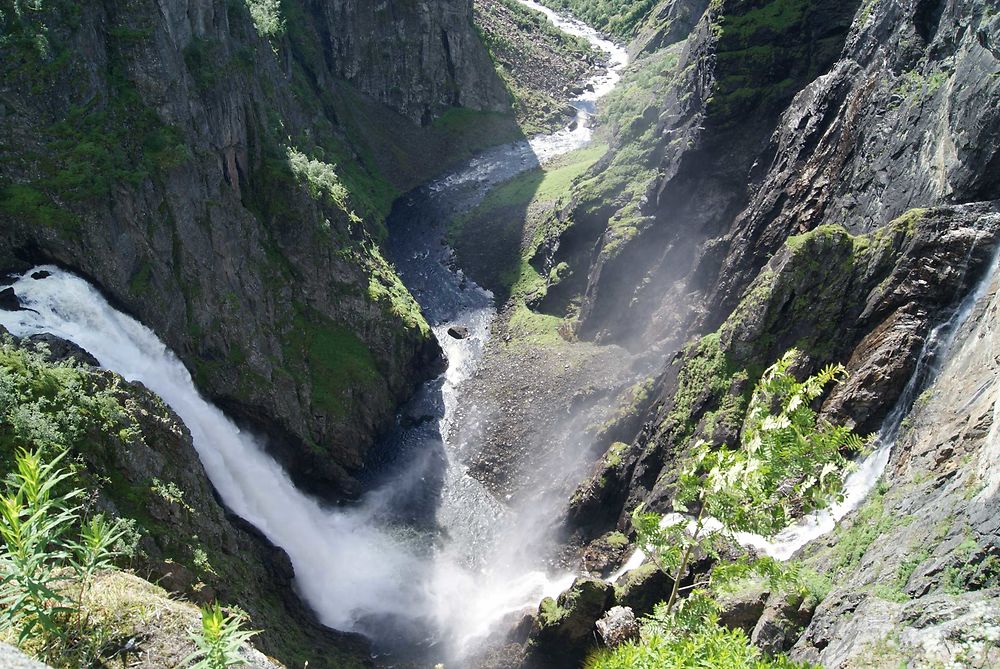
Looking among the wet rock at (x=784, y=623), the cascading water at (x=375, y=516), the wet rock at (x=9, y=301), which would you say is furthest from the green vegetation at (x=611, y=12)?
the wet rock at (x=784, y=623)

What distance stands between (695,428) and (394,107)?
6120cm

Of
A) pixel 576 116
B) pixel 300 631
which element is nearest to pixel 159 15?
pixel 300 631

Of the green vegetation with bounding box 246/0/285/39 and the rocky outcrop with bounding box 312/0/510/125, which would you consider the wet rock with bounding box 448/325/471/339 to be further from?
the rocky outcrop with bounding box 312/0/510/125

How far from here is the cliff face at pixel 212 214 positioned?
30469 mm

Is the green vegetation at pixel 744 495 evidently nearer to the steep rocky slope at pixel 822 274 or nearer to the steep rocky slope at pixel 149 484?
the steep rocky slope at pixel 822 274

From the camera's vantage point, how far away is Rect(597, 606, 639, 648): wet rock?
1080 inches

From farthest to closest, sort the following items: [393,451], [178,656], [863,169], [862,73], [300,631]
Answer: [393,451]
[862,73]
[863,169]
[300,631]
[178,656]

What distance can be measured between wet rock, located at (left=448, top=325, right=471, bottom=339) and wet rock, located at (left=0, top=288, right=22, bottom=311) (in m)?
30.6

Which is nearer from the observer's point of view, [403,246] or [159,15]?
[159,15]

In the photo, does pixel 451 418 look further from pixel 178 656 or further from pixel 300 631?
pixel 178 656

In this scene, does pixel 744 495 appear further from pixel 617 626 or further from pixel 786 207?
pixel 786 207

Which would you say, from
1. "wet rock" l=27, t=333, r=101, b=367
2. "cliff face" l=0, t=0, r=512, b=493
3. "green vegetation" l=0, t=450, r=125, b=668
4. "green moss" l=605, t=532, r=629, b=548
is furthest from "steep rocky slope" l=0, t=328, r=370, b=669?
"green moss" l=605, t=532, r=629, b=548

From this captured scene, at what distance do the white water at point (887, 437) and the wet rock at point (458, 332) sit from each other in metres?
31.4

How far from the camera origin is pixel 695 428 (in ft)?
112
